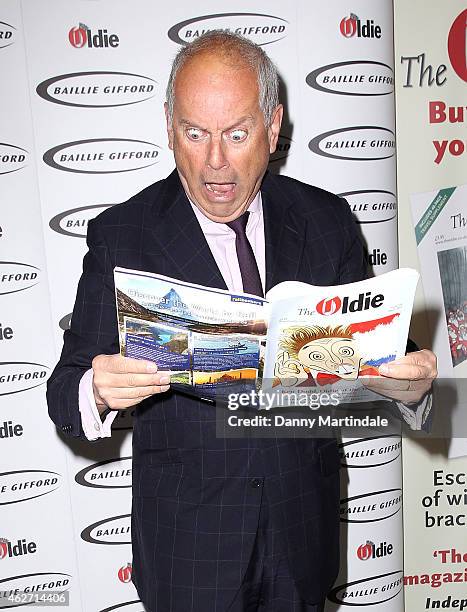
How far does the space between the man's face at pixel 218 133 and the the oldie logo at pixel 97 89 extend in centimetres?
62

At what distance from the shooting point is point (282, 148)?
2246 mm

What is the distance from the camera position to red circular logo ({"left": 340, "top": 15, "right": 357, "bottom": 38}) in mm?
2131

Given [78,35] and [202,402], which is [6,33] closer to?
[78,35]

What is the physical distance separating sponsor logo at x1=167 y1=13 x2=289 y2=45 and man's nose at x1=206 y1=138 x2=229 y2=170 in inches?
30.3

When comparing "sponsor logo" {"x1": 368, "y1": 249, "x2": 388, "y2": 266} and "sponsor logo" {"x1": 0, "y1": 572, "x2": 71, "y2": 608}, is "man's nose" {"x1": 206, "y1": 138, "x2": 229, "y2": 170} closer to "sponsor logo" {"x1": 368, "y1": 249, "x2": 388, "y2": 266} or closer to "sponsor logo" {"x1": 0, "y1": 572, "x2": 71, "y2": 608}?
"sponsor logo" {"x1": 368, "y1": 249, "x2": 388, "y2": 266}

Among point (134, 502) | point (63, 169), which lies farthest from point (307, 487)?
point (63, 169)

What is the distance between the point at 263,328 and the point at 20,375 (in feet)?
3.87

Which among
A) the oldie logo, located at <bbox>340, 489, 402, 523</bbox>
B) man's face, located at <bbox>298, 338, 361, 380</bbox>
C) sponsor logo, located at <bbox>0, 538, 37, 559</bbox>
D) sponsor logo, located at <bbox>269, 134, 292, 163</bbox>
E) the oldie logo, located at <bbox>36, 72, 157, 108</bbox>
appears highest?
the oldie logo, located at <bbox>36, 72, 157, 108</bbox>

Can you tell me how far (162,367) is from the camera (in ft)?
4.56

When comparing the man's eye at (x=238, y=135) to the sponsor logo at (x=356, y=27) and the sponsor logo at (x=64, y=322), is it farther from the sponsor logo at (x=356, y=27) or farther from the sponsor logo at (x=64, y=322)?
the sponsor logo at (x=64, y=322)

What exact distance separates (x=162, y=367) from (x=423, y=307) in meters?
1.51

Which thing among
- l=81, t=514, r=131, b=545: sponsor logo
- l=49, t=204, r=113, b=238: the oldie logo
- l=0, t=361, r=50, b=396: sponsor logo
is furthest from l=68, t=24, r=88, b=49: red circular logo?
l=81, t=514, r=131, b=545: sponsor logo

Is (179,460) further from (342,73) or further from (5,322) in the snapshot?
(342,73)

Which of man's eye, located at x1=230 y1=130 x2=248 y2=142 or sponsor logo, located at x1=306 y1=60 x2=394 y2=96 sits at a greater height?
sponsor logo, located at x1=306 y1=60 x2=394 y2=96
